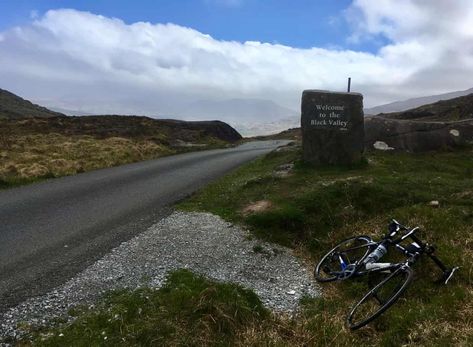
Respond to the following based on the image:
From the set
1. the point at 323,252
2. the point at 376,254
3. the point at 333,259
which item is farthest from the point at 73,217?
the point at 376,254

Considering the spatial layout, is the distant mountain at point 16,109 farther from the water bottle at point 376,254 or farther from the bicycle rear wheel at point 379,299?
the bicycle rear wheel at point 379,299

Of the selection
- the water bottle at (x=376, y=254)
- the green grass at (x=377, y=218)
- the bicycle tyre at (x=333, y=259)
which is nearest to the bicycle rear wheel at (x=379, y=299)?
the green grass at (x=377, y=218)

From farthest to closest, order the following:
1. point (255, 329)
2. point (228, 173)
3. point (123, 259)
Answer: point (228, 173) < point (123, 259) < point (255, 329)

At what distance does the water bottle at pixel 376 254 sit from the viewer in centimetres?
999

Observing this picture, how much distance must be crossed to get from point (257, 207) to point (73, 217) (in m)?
6.37

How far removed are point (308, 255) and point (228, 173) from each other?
44.6ft

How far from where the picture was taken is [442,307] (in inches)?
335

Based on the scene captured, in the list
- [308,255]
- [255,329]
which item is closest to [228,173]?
[308,255]

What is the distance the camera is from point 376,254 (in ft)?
32.9

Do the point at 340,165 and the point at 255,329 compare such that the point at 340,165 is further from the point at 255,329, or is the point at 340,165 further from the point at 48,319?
the point at 48,319

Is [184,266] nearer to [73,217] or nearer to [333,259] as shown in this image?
[333,259]

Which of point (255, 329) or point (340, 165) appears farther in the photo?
point (340, 165)

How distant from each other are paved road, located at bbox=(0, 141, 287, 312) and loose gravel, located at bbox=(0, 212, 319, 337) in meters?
0.52

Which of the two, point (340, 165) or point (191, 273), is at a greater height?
point (340, 165)
